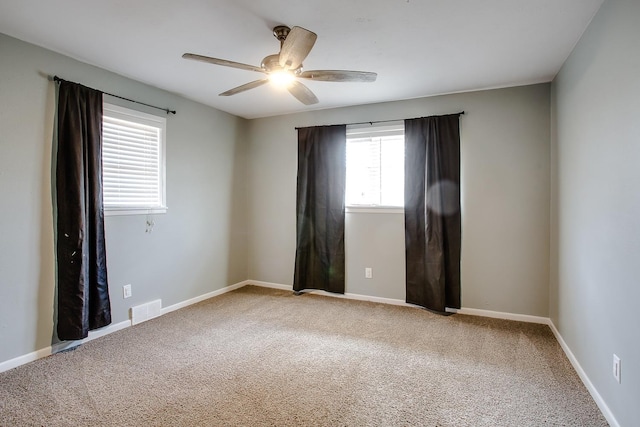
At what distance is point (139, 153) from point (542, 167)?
4.14 m

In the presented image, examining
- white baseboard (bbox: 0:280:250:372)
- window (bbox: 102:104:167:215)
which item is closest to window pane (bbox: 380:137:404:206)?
window (bbox: 102:104:167:215)

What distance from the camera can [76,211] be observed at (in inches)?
106

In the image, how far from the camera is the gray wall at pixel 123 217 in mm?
2436

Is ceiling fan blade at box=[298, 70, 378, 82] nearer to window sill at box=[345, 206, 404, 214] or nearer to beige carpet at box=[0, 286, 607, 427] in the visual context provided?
window sill at box=[345, 206, 404, 214]

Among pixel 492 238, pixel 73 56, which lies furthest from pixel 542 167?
pixel 73 56

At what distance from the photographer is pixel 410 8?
2.05 meters

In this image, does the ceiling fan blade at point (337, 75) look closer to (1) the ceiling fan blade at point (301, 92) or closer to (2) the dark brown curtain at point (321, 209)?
(1) the ceiling fan blade at point (301, 92)

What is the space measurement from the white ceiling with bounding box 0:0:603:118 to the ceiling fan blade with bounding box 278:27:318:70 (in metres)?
0.28

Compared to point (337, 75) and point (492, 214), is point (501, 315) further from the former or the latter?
point (337, 75)

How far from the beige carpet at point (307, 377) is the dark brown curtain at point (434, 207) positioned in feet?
1.37

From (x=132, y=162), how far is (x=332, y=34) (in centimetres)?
235

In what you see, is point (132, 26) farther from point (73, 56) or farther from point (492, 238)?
point (492, 238)

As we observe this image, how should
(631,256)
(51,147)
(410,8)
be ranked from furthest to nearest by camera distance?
1. (51,147)
2. (410,8)
3. (631,256)

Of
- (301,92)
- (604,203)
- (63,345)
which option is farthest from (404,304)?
(63,345)
